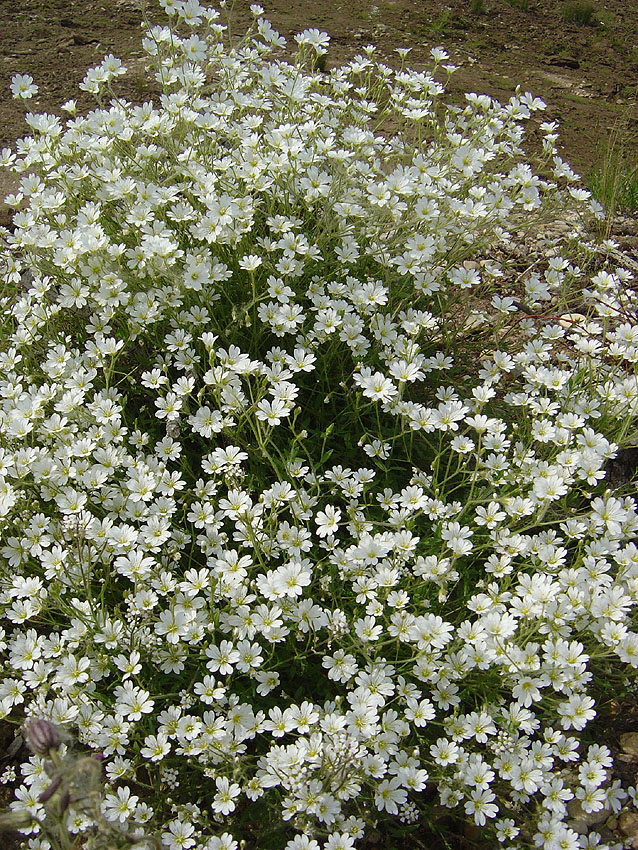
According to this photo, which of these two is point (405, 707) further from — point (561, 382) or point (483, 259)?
point (483, 259)

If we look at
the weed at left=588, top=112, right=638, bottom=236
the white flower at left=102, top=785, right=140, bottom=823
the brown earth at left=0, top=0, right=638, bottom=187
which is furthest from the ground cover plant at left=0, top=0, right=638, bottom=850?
the brown earth at left=0, top=0, right=638, bottom=187

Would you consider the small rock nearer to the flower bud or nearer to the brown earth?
the brown earth

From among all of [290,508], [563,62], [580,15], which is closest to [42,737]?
[290,508]

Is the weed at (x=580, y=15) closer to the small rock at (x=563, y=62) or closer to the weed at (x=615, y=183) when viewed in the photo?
the small rock at (x=563, y=62)

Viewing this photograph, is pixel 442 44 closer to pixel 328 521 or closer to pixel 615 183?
pixel 615 183

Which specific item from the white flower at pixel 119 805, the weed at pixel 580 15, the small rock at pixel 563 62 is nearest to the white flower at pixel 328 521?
the white flower at pixel 119 805

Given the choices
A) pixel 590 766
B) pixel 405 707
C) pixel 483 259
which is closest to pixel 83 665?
pixel 405 707

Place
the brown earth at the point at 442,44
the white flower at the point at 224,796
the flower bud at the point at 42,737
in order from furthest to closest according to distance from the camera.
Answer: the brown earth at the point at 442,44 < the white flower at the point at 224,796 < the flower bud at the point at 42,737
